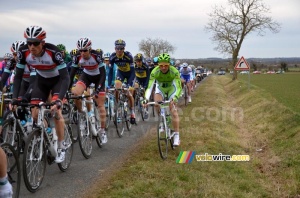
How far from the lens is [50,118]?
5.91 metres

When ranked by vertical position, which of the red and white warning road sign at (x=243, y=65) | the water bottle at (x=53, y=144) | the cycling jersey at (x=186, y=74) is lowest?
the water bottle at (x=53, y=144)

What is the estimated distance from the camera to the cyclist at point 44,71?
5.38 m

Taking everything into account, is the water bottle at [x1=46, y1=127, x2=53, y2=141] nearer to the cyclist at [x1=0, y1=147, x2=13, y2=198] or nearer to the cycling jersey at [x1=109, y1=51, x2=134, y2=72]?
the cyclist at [x1=0, y1=147, x2=13, y2=198]

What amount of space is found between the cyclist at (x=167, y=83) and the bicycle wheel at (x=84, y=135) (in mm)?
1510

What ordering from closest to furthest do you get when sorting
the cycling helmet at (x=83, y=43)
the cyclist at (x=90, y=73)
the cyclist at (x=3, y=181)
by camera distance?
1. the cyclist at (x=3, y=181)
2. the cycling helmet at (x=83, y=43)
3. the cyclist at (x=90, y=73)

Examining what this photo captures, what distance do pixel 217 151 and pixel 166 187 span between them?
311cm

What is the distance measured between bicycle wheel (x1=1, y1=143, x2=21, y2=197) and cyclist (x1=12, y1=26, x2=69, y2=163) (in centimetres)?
95

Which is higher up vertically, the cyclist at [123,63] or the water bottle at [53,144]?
the cyclist at [123,63]

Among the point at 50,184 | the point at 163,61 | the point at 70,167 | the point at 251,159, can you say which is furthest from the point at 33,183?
the point at 251,159

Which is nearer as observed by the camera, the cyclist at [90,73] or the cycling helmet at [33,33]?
the cycling helmet at [33,33]

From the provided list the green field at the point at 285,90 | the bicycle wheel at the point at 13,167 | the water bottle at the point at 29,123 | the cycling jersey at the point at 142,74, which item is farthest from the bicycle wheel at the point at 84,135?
the green field at the point at 285,90

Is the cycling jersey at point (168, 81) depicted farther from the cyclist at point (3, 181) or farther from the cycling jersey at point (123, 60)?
the cyclist at point (3, 181)

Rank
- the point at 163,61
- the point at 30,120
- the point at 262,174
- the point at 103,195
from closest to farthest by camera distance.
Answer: the point at 103,195 → the point at 30,120 → the point at 262,174 → the point at 163,61

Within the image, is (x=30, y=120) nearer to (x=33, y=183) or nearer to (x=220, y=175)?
(x=33, y=183)
